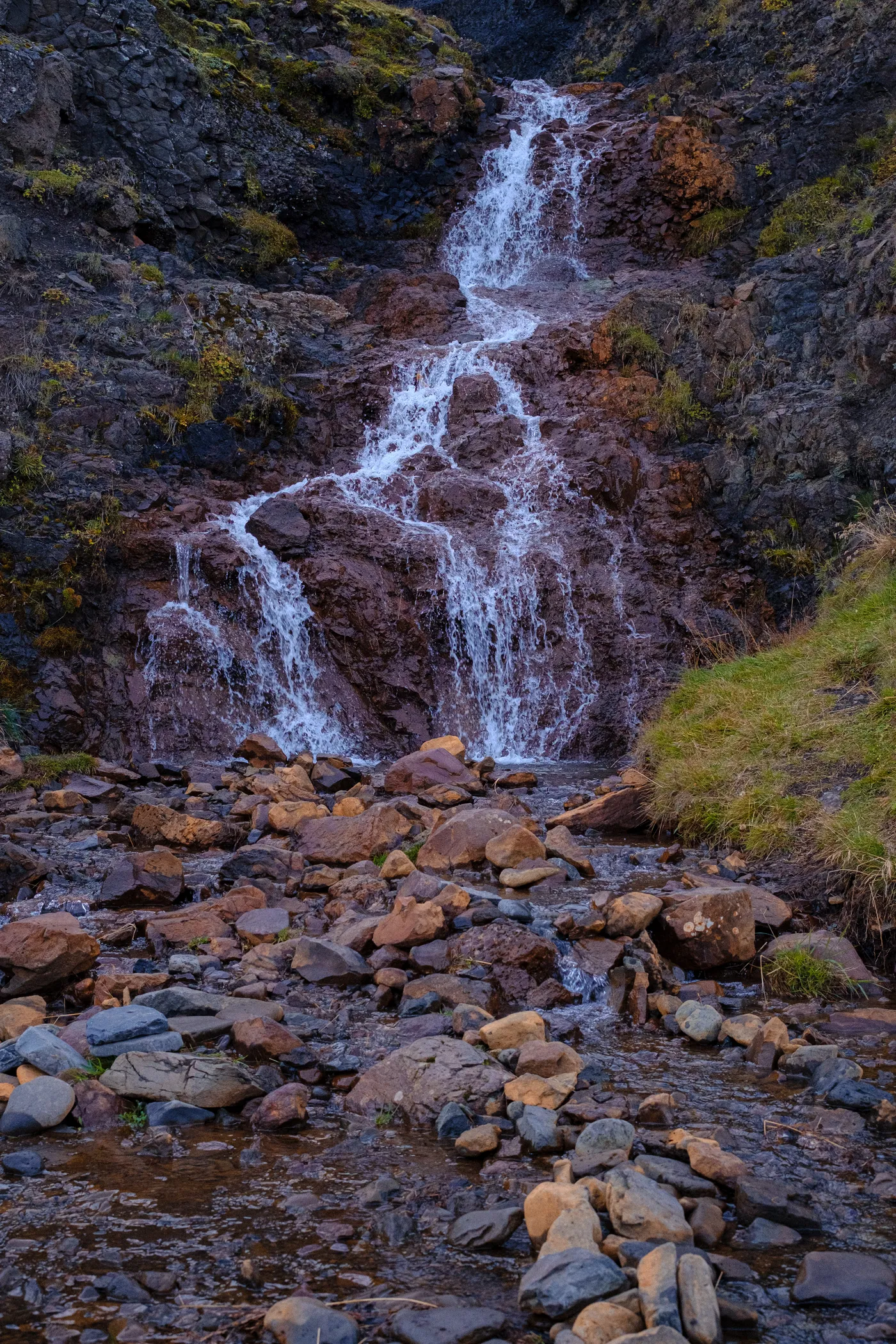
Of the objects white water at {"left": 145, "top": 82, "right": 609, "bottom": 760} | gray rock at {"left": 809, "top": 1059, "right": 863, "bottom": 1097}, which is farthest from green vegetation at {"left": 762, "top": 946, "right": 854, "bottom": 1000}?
white water at {"left": 145, "top": 82, "right": 609, "bottom": 760}

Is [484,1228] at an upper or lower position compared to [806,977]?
lower

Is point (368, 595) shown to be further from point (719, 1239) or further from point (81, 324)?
point (719, 1239)

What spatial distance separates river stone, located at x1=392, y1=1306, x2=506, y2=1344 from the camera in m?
2.04

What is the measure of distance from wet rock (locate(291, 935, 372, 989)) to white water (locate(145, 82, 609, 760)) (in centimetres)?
660

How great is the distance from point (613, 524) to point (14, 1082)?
1090 centimetres

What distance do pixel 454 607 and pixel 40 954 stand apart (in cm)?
802

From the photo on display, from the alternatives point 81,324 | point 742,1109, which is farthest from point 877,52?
point 742,1109

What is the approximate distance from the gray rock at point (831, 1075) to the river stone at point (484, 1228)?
4.13ft

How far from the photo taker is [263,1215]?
2549mm

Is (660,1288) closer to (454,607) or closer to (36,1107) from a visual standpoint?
(36,1107)

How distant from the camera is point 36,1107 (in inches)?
119

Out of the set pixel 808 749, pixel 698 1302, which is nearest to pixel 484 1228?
pixel 698 1302

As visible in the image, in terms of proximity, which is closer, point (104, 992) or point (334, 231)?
point (104, 992)

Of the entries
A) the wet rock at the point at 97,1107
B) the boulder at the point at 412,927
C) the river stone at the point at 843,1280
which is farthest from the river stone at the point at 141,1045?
the river stone at the point at 843,1280
